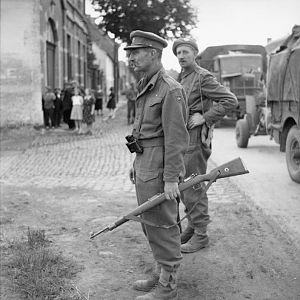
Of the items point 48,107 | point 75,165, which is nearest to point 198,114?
point 75,165

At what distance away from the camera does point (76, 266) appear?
4.39 meters

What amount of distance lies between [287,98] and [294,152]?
103cm

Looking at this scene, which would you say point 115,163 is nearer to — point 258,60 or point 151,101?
point 151,101

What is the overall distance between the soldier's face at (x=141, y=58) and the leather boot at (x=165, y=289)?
1.48 metres

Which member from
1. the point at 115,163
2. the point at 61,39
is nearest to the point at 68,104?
the point at 61,39

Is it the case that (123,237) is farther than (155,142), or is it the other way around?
(123,237)

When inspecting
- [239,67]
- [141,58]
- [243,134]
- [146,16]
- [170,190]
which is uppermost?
[146,16]

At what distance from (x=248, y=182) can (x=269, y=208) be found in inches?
66.3

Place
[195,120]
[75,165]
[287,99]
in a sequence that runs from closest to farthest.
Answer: [195,120], [287,99], [75,165]

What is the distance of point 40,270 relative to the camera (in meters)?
4.18

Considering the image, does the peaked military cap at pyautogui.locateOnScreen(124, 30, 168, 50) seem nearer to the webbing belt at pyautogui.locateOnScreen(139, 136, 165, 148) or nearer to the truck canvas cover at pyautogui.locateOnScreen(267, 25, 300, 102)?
the webbing belt at pyautogui.locateOnScreen(139, 136, 165, 148)

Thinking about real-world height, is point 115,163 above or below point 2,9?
below

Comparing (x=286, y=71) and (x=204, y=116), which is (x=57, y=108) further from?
(x=204, y=116)

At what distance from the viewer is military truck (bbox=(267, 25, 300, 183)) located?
317 inches
